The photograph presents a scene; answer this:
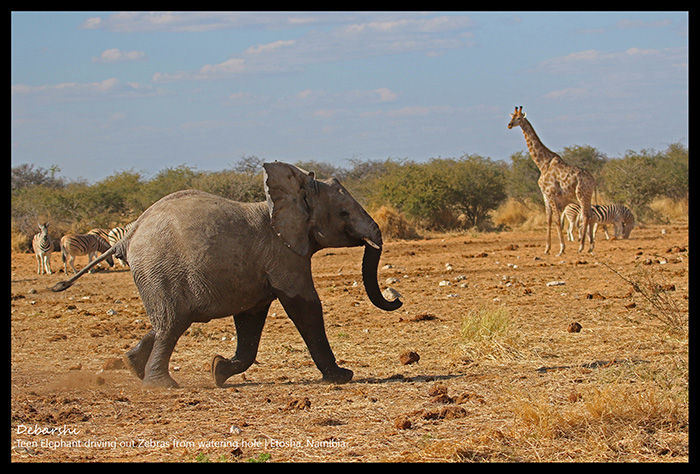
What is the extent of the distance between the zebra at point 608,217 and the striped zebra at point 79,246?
11.4m

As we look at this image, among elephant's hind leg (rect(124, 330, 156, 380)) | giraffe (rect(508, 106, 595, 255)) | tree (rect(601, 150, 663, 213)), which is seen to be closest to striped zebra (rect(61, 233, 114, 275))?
giraffe (rect(508, 106, 595, 255))

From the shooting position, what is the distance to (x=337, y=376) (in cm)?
683

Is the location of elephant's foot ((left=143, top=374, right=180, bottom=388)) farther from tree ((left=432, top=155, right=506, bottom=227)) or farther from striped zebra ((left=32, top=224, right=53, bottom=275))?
tree ((left=432, top=155, right=506, bottom=227))

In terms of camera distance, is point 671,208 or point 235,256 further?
point 671,208

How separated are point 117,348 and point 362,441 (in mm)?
4823

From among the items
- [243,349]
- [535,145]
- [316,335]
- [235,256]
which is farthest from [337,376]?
[535,145]

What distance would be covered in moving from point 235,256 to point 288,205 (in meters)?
0.63

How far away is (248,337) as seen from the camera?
7160 millimetres

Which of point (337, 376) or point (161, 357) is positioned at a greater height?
point (161, 357)

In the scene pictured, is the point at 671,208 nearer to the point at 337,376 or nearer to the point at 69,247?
the point at 69,247

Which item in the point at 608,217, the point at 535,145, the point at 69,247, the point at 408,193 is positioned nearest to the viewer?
the point at 69,247

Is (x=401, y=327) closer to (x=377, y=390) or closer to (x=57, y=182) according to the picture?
(x=377, y=390)

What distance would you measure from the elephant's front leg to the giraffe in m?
11.3

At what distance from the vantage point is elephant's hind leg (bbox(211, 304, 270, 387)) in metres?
6.91
